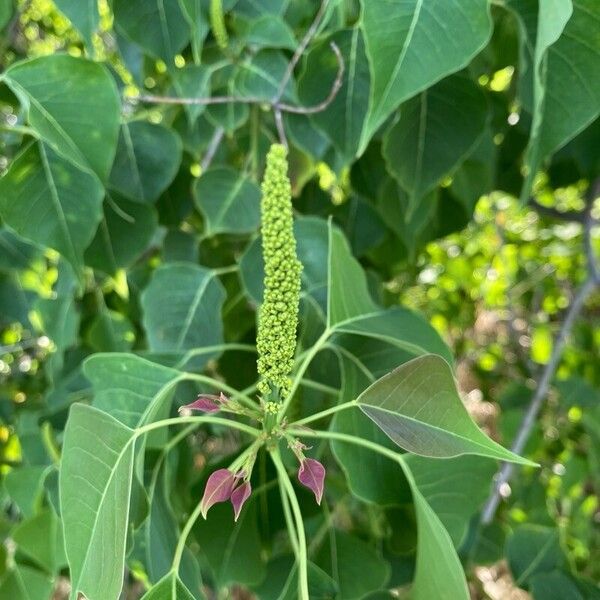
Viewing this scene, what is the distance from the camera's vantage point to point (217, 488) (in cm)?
37

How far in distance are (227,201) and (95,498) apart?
370mm

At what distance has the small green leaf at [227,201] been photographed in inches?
26.1

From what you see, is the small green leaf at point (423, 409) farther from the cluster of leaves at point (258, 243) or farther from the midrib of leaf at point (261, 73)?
the midrib of leaf at point (261, 73)

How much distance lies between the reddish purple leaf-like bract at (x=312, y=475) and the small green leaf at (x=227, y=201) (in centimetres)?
34

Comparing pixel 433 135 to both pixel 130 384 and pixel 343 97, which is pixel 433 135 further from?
pixel 130 384

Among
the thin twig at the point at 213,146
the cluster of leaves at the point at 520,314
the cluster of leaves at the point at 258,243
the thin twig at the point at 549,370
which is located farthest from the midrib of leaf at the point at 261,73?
the cluster of leaves at the point at 520,314

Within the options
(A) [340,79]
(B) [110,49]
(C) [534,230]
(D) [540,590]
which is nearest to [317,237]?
(A) [340,79]

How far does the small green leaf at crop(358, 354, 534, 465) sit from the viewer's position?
0.36 m

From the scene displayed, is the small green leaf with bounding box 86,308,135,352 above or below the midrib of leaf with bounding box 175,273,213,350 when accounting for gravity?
below

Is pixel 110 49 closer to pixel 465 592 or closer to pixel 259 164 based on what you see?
pixel 259 164

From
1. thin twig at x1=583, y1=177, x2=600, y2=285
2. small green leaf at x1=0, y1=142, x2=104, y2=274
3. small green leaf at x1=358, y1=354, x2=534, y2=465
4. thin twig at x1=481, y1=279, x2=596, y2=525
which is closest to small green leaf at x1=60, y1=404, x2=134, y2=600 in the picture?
small green leaf at x1=358, y1=354, x2=534, y2=465

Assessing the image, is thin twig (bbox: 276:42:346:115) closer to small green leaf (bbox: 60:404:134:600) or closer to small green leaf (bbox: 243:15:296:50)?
small green leaf (bbox: 243:15:296:50)

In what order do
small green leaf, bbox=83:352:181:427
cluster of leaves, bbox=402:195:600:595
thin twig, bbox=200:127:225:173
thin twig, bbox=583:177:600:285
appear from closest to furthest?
1. small green leaf, bbox=83:352:181:427
2. thin twig, bbox=200:127:225:173
3. thin twig, bbox=583:177:600:285
4. cluster of leaves, bbox=402:195:600:595

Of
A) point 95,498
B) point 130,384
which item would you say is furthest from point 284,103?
point 95,498
